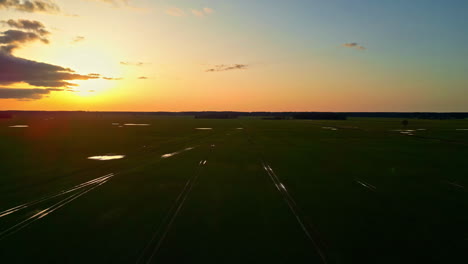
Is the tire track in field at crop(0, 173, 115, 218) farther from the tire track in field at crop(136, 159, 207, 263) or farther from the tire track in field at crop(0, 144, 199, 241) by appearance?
the tire track in field at crop(136, 159, 207, 263)

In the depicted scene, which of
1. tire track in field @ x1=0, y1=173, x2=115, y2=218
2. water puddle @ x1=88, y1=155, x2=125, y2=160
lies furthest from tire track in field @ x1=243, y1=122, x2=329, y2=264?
water puddle @ x1=88, y1=155, x2=125, y2=160

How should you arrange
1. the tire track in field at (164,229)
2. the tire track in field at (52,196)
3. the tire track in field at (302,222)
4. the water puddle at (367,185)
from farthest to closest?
the water puddle at (367,185), the tire track in field at (52,196), the tire track in field at (302,222), the tire track in field at (164,229)

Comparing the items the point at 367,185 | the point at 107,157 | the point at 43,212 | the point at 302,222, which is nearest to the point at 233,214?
the point at 302,222

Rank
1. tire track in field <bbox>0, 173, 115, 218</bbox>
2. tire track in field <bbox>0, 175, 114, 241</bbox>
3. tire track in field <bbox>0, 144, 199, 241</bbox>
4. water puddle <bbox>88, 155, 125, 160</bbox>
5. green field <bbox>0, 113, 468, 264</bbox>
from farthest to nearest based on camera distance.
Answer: water puddle <bbox>88, 155, 125, 160</bbox>, tire track in field <bbox>0, 173, 115, 218</bbox>, tire track in field <bbox>0, 144, 199, 241</bbox>, tire track in field <bbox>0, 175, 114, 241</bbox>, green field <bbox>0, 113, 468, 264</bbox>

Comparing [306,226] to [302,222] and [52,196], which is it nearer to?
[302,222]

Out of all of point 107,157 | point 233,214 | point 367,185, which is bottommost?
point 107,157

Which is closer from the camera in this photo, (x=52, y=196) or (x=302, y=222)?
(x=302, y=222)

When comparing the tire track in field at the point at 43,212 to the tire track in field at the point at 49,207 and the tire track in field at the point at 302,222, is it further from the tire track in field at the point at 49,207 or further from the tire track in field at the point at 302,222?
the tire track in field at the point at 302,222

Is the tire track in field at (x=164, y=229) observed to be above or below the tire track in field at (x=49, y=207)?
above

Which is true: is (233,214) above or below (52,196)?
above

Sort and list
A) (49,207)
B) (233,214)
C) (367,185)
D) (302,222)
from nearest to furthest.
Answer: (302,222), (233,214), (49,207), (367,185)

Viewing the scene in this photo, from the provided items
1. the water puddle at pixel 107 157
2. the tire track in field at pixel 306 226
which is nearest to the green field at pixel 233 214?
the tire track in field at pixel 306 226

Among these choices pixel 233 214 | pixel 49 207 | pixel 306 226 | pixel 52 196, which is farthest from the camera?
pixel 52 196
